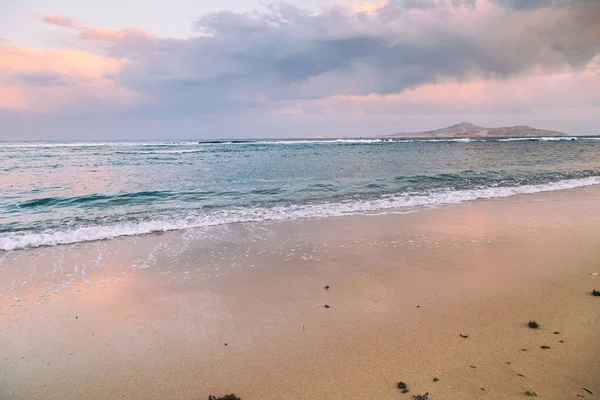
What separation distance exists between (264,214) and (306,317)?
654cm

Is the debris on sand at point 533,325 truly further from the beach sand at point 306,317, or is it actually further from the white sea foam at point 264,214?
the white sea foam at point 264,214

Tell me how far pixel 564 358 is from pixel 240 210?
940 centimetres

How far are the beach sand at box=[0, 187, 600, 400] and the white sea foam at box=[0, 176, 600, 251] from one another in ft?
2.69

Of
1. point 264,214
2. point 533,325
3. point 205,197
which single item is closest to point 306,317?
point 533,325

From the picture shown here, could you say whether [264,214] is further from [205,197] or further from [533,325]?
[533,325]

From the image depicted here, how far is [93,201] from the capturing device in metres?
12.7

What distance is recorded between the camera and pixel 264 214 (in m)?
10.6

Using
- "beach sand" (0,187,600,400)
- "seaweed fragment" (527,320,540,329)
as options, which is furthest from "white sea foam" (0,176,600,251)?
"seaweed fragment" (527,320,540,329)

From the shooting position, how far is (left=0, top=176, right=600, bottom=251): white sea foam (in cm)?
820

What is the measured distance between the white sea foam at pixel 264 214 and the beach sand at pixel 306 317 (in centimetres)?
82

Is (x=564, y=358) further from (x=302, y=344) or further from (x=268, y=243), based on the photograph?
(x=268, y=243)

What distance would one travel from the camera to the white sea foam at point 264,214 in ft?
26.9

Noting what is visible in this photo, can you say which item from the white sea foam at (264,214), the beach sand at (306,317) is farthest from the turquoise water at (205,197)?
the beach sand at (306,317)

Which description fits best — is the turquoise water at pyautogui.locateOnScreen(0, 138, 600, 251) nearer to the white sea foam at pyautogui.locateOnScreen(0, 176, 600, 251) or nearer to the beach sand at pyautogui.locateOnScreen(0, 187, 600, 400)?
the white sea foam at pyautogui.locateOnScreen(0, 176, 600, 251)
